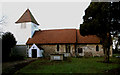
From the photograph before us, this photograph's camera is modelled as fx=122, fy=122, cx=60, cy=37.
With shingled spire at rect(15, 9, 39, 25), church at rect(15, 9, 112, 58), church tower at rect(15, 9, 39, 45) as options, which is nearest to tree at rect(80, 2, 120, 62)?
church at rect(15, 9, 112, 58)

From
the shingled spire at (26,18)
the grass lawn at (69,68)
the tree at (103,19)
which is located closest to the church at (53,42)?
the shingled spire at (26,18)

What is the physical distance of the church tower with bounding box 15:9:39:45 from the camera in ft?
101

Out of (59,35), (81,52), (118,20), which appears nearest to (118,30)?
(118,20)

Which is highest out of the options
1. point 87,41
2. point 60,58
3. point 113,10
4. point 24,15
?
point 24,15

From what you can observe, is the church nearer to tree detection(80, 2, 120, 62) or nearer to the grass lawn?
tree detection(80, 2, 120, 62)

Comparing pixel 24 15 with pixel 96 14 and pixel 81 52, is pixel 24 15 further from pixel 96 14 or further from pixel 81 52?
pixel 96 14

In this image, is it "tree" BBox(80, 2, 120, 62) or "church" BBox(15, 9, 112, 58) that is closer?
"tree" BBox(80, 2, 120, 62)

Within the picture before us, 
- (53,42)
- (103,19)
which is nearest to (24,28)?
(53,42)

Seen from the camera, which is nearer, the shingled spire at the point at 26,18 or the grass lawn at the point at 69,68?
the grass lawn at the point at 69,68

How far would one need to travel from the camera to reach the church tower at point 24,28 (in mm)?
30812

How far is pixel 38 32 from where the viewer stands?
32.5 m

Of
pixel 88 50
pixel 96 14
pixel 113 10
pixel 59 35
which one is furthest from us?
pixel 59 35

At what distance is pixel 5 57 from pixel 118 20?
18.1 metres

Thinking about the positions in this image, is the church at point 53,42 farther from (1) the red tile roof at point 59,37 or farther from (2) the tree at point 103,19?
(2) the tree at point 103,19
